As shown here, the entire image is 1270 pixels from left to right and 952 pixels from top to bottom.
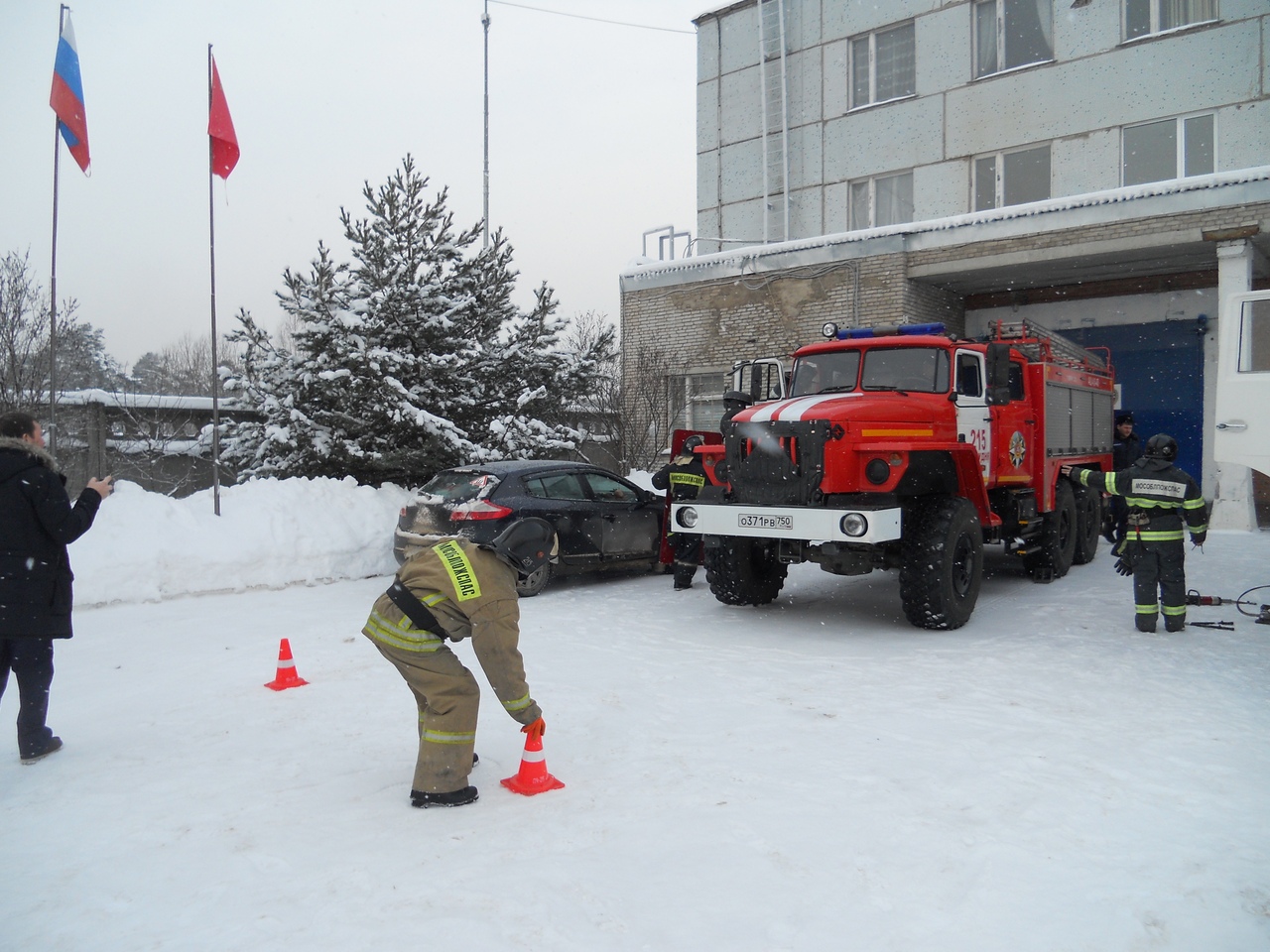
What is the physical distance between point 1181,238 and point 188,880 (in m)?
14.9

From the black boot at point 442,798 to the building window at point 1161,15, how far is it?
18.2 meters

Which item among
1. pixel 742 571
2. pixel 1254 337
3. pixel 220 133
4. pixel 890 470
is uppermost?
pixel 220 133

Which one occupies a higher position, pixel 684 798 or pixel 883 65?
pixel 883 65

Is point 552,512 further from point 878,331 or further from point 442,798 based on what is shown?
point 442,798

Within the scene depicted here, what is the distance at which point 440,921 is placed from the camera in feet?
10.1

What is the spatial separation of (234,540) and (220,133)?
17.6 ft

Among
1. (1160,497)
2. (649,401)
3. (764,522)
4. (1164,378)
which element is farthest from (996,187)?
(764,522)

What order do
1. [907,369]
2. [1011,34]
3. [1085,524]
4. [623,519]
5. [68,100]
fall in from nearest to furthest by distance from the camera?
[907,369] → [623,519] → [68,100] → [1085,524] → [1011,34]

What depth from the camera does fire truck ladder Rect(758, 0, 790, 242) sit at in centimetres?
2042

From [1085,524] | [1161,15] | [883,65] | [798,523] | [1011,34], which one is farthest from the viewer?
[883,65]

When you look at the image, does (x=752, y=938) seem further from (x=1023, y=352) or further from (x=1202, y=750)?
(x=1023, y=352)

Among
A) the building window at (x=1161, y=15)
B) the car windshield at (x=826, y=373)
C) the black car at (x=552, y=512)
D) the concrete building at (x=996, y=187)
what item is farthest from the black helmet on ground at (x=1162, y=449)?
the building window at (x=1161, y=15)

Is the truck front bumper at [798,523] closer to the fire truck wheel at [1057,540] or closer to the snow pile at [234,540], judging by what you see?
the fire truck wheel at [1057,540]

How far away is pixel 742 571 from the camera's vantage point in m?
8.53
